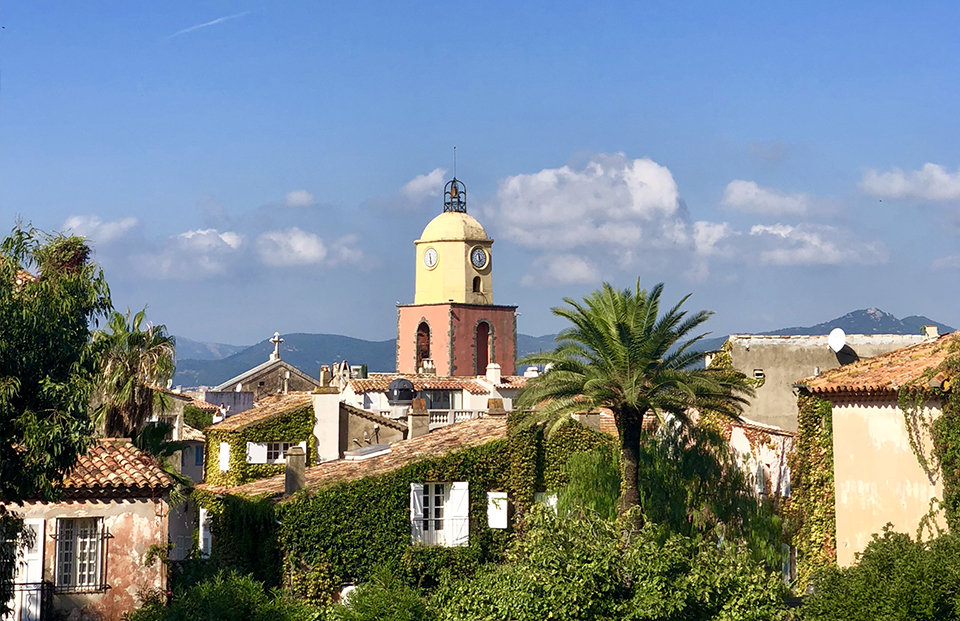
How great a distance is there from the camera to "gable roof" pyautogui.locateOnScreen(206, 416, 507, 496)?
3181cm

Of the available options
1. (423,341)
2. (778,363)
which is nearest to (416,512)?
(778,363)

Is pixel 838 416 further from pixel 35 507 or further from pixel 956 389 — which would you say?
pixel 35 507

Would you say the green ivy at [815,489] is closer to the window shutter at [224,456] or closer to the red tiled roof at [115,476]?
the red tiled roof at [115,476]

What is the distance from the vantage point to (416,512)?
31453 mm

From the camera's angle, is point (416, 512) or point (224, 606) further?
point (416, 512)

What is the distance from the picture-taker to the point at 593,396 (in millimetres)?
29859

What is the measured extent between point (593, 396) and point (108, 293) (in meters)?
12.7

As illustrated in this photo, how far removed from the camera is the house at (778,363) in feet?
121

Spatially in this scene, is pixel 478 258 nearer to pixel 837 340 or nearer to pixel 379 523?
pixel 837 340

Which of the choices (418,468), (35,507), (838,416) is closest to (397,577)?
(418,468)

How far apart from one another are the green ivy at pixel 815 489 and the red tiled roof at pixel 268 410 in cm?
1959

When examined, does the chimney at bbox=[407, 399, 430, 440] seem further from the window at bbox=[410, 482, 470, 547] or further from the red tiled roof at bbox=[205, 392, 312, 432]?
the window at bbox=[410, 482, 470, 547]

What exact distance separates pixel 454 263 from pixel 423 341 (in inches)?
268

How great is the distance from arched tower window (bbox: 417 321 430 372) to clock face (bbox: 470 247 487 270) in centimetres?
631
